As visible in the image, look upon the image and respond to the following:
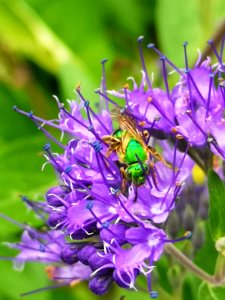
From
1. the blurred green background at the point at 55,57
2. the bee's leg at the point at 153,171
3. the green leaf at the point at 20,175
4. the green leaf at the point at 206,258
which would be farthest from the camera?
the blurred green background at the point at 55,57

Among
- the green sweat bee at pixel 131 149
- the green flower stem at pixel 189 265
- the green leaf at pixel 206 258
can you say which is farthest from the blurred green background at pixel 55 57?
the green sweat bee at pixel 131 149

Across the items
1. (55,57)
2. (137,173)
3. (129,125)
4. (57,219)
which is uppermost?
(55,57)

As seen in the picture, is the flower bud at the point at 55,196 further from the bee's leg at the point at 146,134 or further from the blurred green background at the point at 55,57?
the blurred green background at the point at 55,57

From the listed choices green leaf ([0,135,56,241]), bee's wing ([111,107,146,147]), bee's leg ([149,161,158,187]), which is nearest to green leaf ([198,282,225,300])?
bee's leg ([149,161,158,187])

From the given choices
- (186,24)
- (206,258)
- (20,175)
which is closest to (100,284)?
(206,258)

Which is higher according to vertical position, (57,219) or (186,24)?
(186,24)

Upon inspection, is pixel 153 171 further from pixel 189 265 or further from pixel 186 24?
pixel 186 24
